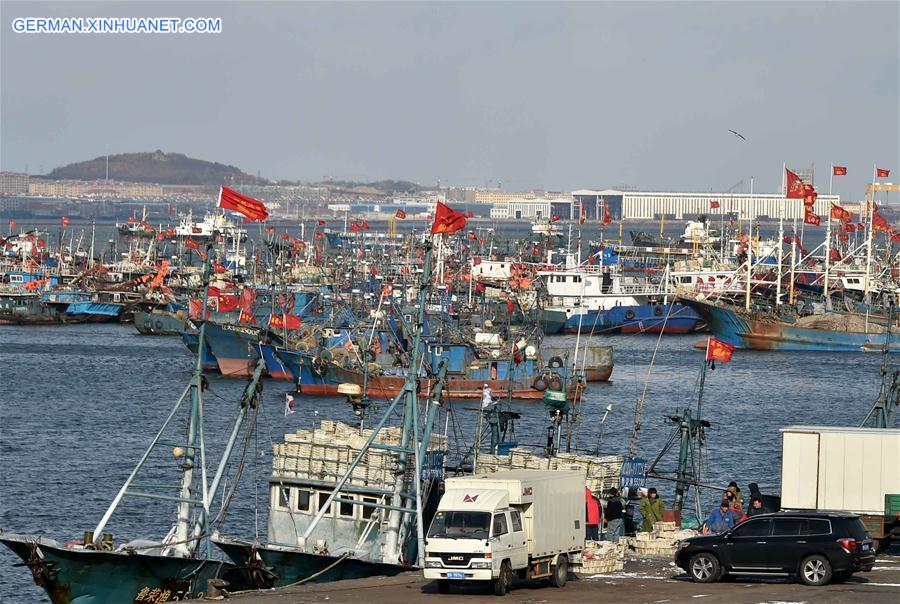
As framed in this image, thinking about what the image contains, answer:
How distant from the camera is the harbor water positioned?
47344 mm

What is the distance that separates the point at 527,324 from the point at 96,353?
33.9 meters

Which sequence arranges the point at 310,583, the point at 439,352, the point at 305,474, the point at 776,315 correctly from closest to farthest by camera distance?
the point at 310,583
the point at 305,474
the point at 439,352
the point at 776,315

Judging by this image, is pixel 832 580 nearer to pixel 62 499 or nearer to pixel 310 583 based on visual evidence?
pixel 310 583

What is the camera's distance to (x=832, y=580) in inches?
1182

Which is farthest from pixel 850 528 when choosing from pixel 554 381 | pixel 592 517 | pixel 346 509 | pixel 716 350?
pixel 554 381

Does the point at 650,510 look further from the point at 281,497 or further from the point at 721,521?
the point at 281,497

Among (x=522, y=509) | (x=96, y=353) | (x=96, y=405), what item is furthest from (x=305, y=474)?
(x=96, y=353)

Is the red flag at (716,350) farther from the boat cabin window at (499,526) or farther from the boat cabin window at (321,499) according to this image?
the boat cabin window at (499,526)

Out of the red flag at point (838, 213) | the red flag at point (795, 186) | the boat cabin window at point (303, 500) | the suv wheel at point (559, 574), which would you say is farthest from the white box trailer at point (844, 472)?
the red flag at point (838, 213)

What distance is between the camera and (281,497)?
37.4 meters

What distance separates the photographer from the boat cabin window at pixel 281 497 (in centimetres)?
3731

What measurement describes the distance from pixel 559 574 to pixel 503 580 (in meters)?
2.22

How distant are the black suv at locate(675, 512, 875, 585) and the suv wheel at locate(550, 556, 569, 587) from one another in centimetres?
253

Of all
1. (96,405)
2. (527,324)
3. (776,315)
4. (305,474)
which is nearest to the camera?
(305,474)
